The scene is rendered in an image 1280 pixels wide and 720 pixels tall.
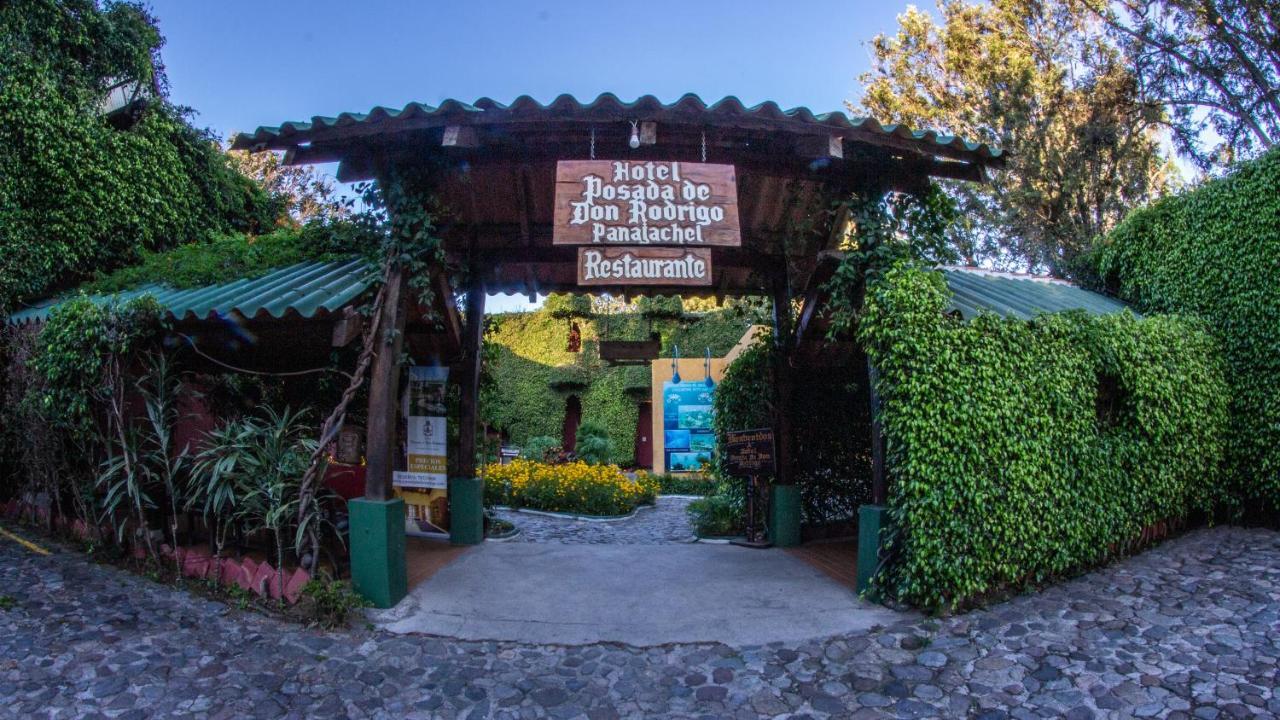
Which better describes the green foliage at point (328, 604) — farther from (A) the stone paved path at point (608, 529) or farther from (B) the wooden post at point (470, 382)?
(A) the stone paved path at point (608, 529)

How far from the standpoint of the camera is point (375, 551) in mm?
5047

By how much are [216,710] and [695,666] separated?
2.61 metres

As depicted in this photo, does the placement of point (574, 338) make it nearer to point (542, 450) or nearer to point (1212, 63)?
point (542, 450)

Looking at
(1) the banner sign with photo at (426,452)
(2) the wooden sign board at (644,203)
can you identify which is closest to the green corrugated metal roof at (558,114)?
(2) the wooden sign board at (644,203)

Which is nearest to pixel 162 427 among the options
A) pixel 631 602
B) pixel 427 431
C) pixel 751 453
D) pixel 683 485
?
pixel 427 431

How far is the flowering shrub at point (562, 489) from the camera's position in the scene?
1127cm

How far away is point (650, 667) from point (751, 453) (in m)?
3.87

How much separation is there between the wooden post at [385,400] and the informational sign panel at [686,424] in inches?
498

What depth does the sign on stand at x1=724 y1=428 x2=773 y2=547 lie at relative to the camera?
7699 mm

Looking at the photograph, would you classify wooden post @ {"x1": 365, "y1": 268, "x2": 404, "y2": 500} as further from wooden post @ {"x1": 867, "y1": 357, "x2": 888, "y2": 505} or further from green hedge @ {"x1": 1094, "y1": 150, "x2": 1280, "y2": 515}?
green hedge @ {"x1": 1094, "y1": 150, "x2": 1280, "y2": 515}

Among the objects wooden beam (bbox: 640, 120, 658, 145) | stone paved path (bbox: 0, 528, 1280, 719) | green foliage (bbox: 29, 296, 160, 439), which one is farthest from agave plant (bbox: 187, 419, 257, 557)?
wooden beam (bbox: 640, 120, 658, 145)

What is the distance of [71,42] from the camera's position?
9.05 metres

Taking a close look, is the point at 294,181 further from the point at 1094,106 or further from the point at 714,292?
the point at 1094,106

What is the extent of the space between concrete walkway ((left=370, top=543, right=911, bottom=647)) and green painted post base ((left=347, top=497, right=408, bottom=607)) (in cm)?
18
